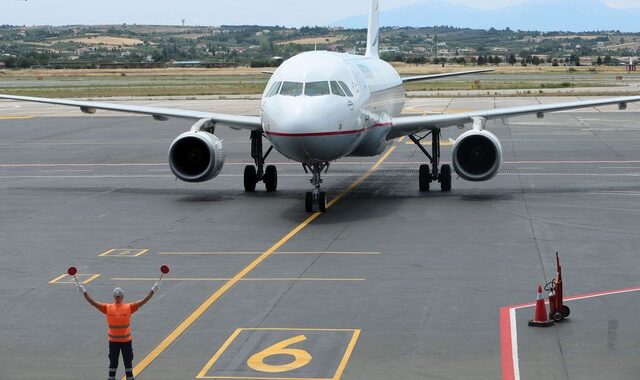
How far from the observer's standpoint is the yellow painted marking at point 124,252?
24.4m

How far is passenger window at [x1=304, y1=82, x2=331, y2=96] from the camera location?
29.0m

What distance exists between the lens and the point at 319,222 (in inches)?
1123

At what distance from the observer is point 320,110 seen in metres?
28.3

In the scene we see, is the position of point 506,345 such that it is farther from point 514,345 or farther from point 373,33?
point 373,33

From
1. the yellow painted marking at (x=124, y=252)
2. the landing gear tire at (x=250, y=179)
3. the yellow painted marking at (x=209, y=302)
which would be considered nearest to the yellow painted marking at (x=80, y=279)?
the yellow painted marking at (x=124, y=252)

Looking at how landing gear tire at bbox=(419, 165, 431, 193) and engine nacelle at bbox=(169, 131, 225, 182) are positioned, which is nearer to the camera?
engine nacelle at bbox=(169, 131, 225, 182)

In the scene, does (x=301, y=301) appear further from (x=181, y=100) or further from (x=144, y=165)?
(x=181, y=100)

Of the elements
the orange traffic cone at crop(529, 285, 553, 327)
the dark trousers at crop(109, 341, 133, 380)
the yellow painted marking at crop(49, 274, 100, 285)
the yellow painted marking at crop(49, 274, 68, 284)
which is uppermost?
the dark trousers at crop(109, 341, 133, 380)

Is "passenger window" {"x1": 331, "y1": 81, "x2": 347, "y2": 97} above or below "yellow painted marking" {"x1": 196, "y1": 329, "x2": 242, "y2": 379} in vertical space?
above

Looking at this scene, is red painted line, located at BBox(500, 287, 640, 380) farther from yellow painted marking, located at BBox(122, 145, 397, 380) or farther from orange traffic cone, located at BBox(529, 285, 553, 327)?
yellow painted marking, located at BBox(122, 145, 397, 380)

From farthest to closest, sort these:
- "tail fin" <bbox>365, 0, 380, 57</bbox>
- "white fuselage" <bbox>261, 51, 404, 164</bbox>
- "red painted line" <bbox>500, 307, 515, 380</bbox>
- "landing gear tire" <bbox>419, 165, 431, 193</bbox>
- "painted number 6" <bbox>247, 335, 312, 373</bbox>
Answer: "tail fin" <bbox>365, 0, 380, 57</bbox>, "landing gear tire" <bbox>419, 165, 431, 193</bbox>, "white fuselage" <bbox>261, 51, 404, 164</bbox>, "painted number 6" <bbox>247, 335, 312, 373</bbox>, "red painted line" <bbox>500, 307, 515, 380</bbox>

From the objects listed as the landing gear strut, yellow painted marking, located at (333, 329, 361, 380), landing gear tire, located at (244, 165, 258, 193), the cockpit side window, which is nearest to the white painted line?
yellow painted marking, located at (333, 329, 361, 380)

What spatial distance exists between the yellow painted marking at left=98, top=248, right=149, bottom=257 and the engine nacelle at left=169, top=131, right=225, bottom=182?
8.32 meters

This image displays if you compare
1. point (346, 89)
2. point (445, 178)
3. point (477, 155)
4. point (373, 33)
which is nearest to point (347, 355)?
point (346, 89)
